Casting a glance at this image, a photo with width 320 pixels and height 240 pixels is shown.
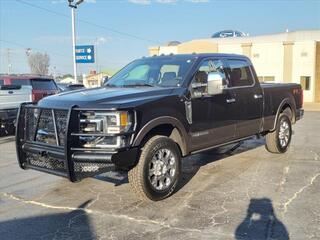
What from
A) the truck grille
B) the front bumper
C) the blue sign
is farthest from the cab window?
the blue sign

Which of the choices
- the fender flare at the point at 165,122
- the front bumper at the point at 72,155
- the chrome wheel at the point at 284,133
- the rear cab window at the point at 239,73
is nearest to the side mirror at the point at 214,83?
the fender flare at the point at 165,122

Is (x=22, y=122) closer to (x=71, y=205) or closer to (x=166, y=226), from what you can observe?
(x=71, y=205)

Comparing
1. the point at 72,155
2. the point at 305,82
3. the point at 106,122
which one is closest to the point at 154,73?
the point at 106,122

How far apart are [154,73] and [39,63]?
106 metres

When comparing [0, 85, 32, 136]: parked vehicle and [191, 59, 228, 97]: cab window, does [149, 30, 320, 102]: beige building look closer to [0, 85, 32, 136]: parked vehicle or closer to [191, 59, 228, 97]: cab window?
[0, 85, 32, 136]: parked vehicle

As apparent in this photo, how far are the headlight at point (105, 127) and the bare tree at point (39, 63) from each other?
103 meters

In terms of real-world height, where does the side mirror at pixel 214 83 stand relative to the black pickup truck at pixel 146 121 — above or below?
above

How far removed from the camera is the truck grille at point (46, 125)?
5.46 meters

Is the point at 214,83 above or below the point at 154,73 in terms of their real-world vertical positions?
below

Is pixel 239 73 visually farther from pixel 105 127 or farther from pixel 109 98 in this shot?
pixel 105 127

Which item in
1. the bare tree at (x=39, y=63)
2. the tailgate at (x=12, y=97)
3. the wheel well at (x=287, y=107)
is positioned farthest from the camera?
the bare tree at (x=39, y=63)

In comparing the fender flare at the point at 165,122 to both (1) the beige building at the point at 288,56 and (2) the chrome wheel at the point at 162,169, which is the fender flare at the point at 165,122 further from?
(1) the beige building at the point at 288,56

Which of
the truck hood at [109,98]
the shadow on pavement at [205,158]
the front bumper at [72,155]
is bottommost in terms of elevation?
the shadow on pavement at [205,158]

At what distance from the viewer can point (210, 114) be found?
21.7ft
